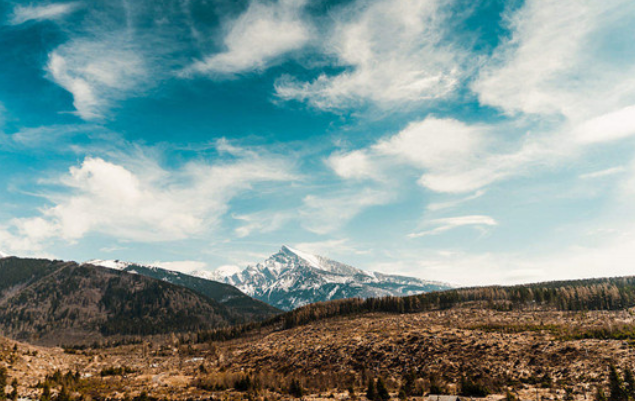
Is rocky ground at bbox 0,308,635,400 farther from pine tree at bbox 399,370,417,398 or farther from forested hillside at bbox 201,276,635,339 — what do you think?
forested hillside at bbox 201,276,635,339

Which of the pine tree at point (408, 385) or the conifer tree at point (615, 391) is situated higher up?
the conifer tree at point (615, 391)

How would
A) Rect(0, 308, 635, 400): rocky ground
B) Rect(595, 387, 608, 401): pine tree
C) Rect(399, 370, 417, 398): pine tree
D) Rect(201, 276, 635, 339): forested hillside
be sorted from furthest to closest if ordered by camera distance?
1. Rect(201, 276, 635, 339): forested hillside
2. Rect(0, 308, 635, 400): rocky ground
3. Rect(399, 370, 417, 398): pine tree
4. Rect(595, 387, 608, 401): pine tree

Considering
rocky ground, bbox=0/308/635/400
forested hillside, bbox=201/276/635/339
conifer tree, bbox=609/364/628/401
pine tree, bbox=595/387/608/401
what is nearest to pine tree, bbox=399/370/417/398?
rocky ground, bbox=0/308/635/400

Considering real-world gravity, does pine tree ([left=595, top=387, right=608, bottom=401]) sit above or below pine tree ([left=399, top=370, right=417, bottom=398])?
above

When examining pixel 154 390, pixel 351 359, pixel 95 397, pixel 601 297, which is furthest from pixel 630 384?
pixel 601 297

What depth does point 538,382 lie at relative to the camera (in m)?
42.4

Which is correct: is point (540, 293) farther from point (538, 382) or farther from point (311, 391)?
point (311, 391)

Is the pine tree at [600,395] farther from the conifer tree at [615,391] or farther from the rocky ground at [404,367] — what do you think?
the rocky ground at [404,367]

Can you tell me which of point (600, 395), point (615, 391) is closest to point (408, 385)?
point (600, 395)

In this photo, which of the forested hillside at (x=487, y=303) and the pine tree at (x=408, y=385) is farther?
the forested hillside at (x=487, y=303)

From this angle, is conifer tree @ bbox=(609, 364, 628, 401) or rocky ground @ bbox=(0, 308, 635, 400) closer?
conifer tree @ bbox=(609, 364, 628, 401)

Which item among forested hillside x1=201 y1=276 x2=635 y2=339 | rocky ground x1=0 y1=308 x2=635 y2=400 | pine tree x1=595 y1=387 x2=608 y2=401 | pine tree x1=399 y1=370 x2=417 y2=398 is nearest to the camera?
pine tree x1=595 y1=387 x2=608 y2=401

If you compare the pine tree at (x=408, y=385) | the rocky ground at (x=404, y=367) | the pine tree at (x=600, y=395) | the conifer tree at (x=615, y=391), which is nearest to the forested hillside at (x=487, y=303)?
the rocky ground at (x=404, y=367)

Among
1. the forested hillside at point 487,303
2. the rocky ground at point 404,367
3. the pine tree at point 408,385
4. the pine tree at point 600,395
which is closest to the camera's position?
the pine tree at point 600,395
